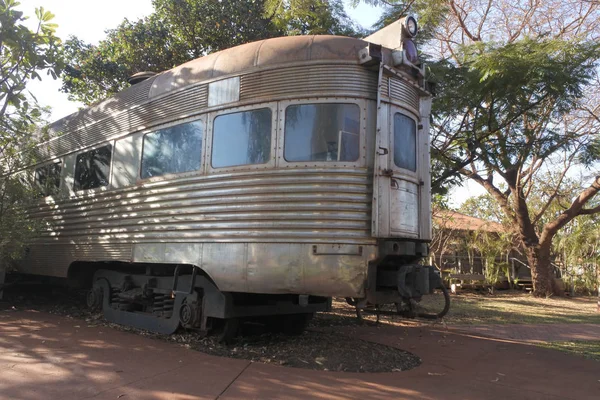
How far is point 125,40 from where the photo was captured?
38.0 ft

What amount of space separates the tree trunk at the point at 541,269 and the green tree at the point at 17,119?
14.6 metres

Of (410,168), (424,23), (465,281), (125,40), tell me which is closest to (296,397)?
(410,168)

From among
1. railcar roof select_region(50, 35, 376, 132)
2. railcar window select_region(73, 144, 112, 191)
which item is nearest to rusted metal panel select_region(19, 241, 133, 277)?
railcar window select_region(73, 144, 112, 191)

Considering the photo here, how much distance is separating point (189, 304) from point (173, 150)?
6.43 feet

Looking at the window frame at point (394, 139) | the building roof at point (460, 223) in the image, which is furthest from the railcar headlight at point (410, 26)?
the building roof at point (460, 223)

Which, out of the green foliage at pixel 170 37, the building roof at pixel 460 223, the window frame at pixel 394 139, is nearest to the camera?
the window frame at pixel 394 139

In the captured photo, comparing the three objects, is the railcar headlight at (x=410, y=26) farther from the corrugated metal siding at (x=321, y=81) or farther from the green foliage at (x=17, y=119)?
the green foliage at (x=17, y=119)

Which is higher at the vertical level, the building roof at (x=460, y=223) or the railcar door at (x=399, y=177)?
the building roof at (x=460, y=223)

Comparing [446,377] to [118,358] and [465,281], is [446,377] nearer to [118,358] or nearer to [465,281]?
[118,358]

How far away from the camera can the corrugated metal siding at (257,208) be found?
4.81 m

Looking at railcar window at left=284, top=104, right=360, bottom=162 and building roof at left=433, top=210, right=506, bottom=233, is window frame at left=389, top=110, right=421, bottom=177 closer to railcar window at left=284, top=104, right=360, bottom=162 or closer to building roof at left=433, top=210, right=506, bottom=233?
railcar window at left=284, top=104, right=360, bottom=162

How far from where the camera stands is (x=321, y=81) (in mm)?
5195

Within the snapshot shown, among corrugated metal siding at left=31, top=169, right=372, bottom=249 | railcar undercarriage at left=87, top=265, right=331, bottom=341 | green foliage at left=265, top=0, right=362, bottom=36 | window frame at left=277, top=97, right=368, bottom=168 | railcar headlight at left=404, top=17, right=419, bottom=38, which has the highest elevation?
green foliage at left=265, top=0, right=362, bottom=36

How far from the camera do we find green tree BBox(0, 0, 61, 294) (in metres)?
6.65
